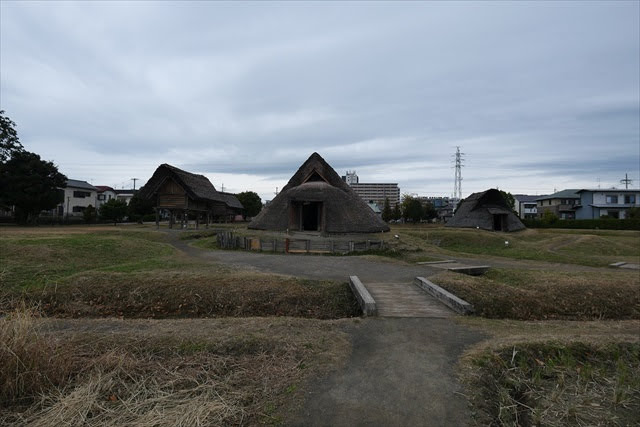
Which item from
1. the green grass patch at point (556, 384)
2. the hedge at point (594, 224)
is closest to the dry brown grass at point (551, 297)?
the green grass patch at point (556, 384)

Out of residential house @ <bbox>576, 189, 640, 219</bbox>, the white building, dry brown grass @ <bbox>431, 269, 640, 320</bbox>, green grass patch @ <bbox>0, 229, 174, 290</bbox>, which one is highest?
the white building

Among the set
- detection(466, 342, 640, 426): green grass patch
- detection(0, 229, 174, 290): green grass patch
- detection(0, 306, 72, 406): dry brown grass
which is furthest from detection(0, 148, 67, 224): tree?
detection(466, 342, 640, 426): green grass patch

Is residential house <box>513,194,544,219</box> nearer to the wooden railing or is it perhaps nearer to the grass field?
the wooden railing

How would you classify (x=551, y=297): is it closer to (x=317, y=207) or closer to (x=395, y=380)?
(x=395, y=380)

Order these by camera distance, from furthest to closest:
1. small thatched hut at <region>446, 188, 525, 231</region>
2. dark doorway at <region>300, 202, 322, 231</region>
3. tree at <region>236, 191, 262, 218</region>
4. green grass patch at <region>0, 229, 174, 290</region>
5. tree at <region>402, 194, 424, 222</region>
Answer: tree at <region>236, 191, 262, 218</region> → tree at <region>402, 194, 424, 222</region> → small thatched hut at <region>446, 188, 525, 231</region> → dark doorway at <region>300, 202, 322, 231</region> → green grass patch at <region>0, 229, 174, 290</region>

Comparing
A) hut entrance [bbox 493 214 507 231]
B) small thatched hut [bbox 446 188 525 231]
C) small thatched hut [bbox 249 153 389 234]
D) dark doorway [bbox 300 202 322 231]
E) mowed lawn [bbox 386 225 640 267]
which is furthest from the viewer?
hut entrance [bbox 493 214 507 231]

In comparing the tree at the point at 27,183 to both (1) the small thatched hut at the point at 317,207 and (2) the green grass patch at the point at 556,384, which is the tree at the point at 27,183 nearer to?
(1) the small thatched hut at the point at 317,207

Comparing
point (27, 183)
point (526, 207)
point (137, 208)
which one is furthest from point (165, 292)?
point (526, 207)

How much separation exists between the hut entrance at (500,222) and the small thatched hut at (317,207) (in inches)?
730

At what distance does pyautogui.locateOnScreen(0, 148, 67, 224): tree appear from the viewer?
103 ft

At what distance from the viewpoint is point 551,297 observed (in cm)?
995

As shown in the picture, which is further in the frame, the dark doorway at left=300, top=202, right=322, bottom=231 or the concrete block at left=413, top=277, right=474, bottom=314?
the dark doorway at left=300, top=202, right=322, bottom=231

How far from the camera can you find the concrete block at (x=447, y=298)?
7482 millimetres

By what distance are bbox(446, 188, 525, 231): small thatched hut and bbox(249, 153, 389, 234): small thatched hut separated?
17.1 meters
